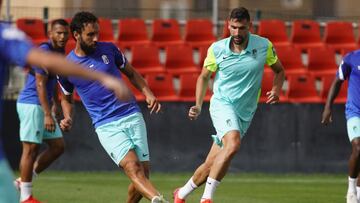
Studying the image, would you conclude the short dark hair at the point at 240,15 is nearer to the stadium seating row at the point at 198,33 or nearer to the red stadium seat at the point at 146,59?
the red stadium seat at the point at 146,59

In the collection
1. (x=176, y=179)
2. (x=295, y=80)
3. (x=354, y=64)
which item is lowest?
(x=176, y=179)

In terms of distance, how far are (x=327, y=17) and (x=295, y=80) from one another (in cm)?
466

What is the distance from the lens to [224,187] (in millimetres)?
16266

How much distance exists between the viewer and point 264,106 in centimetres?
1881

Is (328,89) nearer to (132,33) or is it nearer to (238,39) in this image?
(132,33)

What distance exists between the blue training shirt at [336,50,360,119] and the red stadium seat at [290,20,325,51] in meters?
9.27

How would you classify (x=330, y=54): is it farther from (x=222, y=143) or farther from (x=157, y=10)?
(x=222, y=143)

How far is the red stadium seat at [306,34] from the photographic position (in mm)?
21828

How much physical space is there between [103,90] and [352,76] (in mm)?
3418

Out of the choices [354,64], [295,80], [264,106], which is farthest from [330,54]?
[354,64]

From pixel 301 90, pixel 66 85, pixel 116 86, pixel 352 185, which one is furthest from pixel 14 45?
pixel 301 90

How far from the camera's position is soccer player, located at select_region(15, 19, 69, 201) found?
12500mm

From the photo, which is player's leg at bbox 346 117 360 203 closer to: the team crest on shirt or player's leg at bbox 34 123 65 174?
the team crest on shirt

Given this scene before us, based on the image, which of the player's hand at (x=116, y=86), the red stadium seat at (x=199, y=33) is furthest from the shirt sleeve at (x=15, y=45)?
the red stadium seat at (x=199, y=33)
